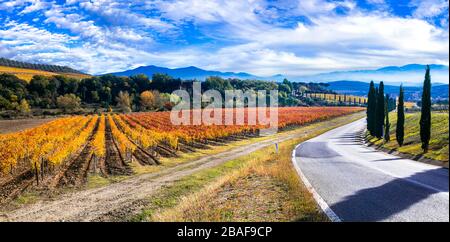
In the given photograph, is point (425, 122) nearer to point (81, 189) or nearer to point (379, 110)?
point (379, 110)

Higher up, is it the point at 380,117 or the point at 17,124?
the point at 380,117

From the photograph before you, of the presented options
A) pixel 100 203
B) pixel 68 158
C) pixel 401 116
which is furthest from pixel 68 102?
pixel 401 116

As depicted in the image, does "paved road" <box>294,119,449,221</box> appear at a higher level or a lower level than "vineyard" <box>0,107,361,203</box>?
higher

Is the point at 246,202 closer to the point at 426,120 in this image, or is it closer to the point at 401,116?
the point at 426,120

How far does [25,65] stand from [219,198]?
5106 cm

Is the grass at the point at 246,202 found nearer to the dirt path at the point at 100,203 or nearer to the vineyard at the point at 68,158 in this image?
the dirt path at the point at 100,203

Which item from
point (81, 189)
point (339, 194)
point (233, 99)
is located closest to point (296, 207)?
point (339, 194)

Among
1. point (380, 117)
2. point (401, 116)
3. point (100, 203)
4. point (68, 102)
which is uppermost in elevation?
point (68, 102)

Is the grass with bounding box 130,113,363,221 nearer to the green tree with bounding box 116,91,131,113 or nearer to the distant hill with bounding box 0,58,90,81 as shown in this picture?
the distant hill with bounding box 0,58,90,81

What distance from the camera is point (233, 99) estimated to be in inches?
5866

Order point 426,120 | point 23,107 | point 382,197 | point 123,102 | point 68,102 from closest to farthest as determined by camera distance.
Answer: point 382,197, point 426,120, point 23,107, point 68,102, point 123,102

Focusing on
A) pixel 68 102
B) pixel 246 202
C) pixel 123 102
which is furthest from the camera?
pixel 123 102

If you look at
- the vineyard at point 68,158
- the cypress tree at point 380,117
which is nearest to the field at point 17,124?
the vineyard at point 68,158

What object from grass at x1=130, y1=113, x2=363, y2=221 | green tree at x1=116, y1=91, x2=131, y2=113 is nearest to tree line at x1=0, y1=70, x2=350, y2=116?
green tree at x1=116, y1=91, x2=131, y2=113
